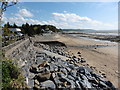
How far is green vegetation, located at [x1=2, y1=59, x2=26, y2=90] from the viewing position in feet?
14.4

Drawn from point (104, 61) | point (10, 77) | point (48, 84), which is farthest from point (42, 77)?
point (104, 61)

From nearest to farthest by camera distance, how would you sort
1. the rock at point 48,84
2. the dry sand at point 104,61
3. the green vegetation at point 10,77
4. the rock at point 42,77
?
1. the green vegetation at point 10,77
2. the rock at point 48,84
3. the rock at point 42,77
4. the dry sand at point 104,61

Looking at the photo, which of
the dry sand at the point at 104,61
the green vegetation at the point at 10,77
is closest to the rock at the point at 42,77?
the green vegetation at the point at 10,77

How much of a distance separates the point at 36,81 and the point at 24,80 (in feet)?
Result: 1.79

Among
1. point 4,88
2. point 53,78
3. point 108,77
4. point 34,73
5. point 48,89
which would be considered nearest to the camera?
point 4,88

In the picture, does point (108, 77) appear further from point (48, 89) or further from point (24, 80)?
point (24, 80)

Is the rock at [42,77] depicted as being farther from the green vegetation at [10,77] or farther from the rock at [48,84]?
the green vegetation at [10,77]

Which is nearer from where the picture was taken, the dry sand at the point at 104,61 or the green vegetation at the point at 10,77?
the green vegetation at the point at 10,77

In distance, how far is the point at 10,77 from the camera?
4926 millimetres

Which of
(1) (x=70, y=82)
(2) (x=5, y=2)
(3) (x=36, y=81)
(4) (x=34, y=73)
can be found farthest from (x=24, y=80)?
(2) (x=5, y=2)

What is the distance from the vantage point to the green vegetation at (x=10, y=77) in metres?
4.38

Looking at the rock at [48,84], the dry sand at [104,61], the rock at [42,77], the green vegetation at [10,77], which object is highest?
the green vegetation at [10,77]

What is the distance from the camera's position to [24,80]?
5102mm

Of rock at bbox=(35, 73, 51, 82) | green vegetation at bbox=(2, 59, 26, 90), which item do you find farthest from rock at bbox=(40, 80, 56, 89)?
green vegetation at bbox=(2, 59, 26, 90)
